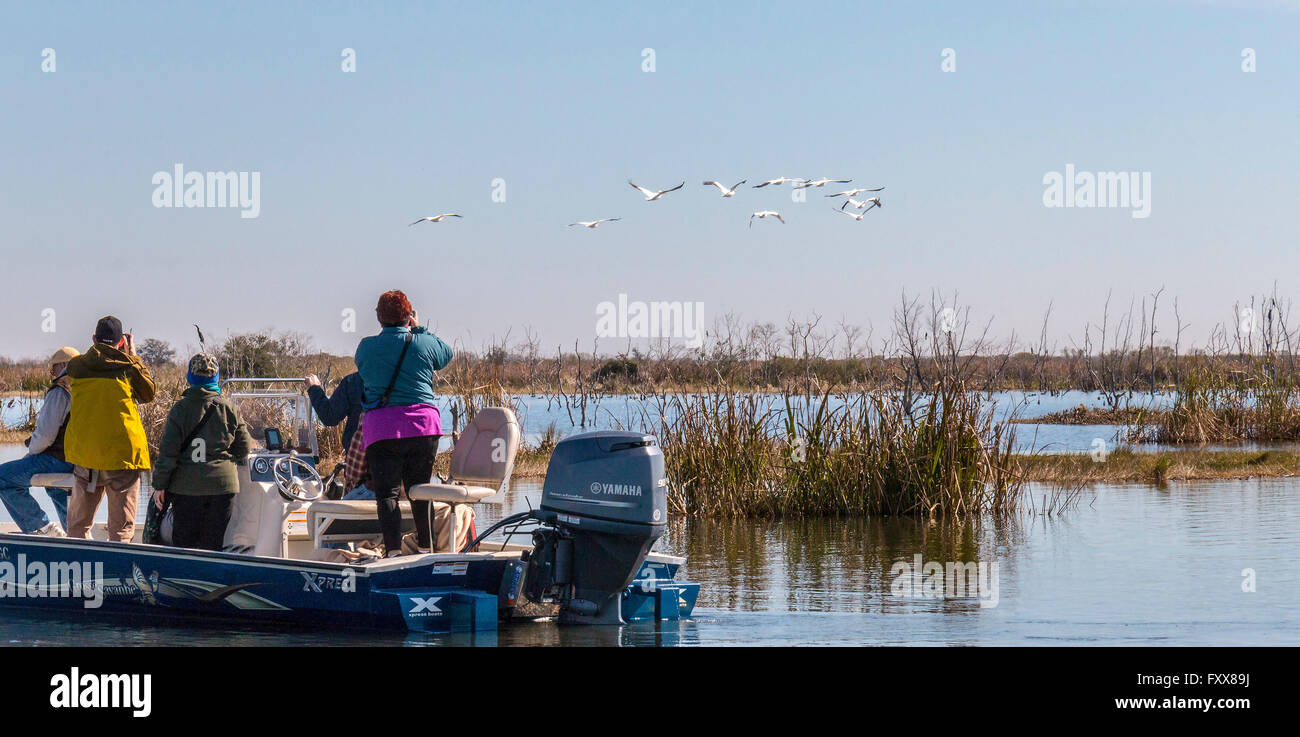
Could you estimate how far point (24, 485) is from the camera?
36.4 ft

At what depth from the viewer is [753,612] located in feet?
35.1

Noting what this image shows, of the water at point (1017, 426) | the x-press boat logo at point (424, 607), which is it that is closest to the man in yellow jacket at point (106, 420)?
the x-press boat logo at point (424, 607)

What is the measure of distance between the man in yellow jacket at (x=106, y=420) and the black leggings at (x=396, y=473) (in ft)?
6.50

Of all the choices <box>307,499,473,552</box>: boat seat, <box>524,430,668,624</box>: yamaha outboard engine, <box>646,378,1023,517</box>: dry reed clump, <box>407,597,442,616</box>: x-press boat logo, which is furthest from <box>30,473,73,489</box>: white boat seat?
<box>646,378,1023,517</box>: dry reed clump

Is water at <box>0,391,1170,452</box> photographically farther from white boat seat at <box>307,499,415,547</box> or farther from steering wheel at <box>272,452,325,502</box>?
steering wheel at <box>272,452,325,502</box>

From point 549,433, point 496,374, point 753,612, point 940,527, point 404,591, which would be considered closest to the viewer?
point 404,591

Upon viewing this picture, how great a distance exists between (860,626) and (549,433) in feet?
49.8

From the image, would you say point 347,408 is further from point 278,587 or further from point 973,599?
point 973,599

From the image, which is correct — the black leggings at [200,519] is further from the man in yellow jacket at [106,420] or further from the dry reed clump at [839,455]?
the dry reed clump at [839,455]

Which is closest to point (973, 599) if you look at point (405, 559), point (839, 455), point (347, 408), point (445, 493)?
point (445, 493)
